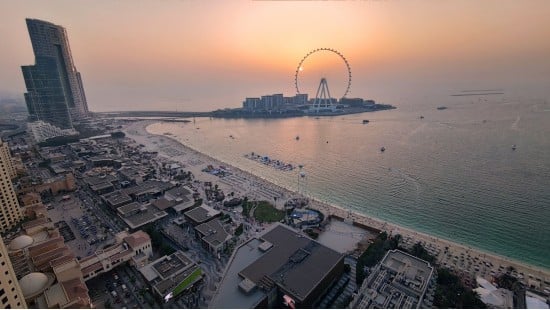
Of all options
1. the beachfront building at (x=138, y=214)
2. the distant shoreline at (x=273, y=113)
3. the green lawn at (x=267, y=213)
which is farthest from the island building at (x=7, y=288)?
the distant shoreline at (x=273, y=113)

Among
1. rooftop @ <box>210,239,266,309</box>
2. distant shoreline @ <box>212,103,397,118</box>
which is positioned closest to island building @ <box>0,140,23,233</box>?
rooftop @ <box>210,239,266,309</box>

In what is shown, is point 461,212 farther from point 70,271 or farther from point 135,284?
point 70,271

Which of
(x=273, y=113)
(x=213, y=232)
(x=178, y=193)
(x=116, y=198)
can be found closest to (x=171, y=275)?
(x=213, y=232)

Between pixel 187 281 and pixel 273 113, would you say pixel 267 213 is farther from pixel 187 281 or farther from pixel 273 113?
pixel 273 113

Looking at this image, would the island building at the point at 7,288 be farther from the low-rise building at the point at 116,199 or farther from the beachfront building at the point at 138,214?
the low-rise building at the point at 116,199

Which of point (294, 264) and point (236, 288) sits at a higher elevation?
point (294, 264)

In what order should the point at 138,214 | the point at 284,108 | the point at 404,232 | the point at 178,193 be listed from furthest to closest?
the point at 284,108, the point at 178,193, the point at 138,214, the point at 404,232

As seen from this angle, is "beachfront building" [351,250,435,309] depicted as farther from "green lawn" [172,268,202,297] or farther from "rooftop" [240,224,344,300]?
"green lawn" [172,268,202,297]
